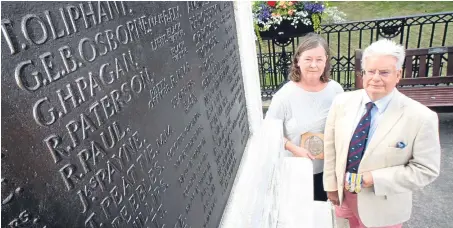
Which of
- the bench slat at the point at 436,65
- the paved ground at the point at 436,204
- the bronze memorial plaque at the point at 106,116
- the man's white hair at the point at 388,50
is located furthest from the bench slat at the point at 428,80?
the bronze memorial plaque at the point at 106,116

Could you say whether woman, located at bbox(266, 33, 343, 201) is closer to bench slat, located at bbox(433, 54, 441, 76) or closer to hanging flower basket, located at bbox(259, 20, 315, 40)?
hanging flower basket, located at bbox(259, 20, 315, 40)

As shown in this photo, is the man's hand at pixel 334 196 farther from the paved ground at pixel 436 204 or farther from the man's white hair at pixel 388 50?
the man's white hair at pixel 388 50

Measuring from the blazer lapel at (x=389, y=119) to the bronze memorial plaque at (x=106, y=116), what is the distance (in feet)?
4.53

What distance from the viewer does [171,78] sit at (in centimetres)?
139

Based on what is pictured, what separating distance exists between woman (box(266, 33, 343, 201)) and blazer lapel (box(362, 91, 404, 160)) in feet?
2.09

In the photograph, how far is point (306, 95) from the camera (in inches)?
119

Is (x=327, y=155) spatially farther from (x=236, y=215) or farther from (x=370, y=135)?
(x=236, y=215)

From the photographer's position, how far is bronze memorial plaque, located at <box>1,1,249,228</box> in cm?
74

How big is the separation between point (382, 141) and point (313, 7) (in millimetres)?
3306

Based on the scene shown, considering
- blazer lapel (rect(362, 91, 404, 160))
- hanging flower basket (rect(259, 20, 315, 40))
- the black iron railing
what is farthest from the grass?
blazer lapel (rect(362, 91, 404, 160))

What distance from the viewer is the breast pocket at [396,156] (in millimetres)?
2416

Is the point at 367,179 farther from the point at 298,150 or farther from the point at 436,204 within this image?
the point at 436,204

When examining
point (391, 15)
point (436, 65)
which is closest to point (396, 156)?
point (436, 65)

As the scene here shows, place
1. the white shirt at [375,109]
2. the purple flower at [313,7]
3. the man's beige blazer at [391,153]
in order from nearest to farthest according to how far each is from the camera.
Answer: the man's beige blazer at [391,153]
the white shirt at [375,109]
the purple flower at [313,7]
